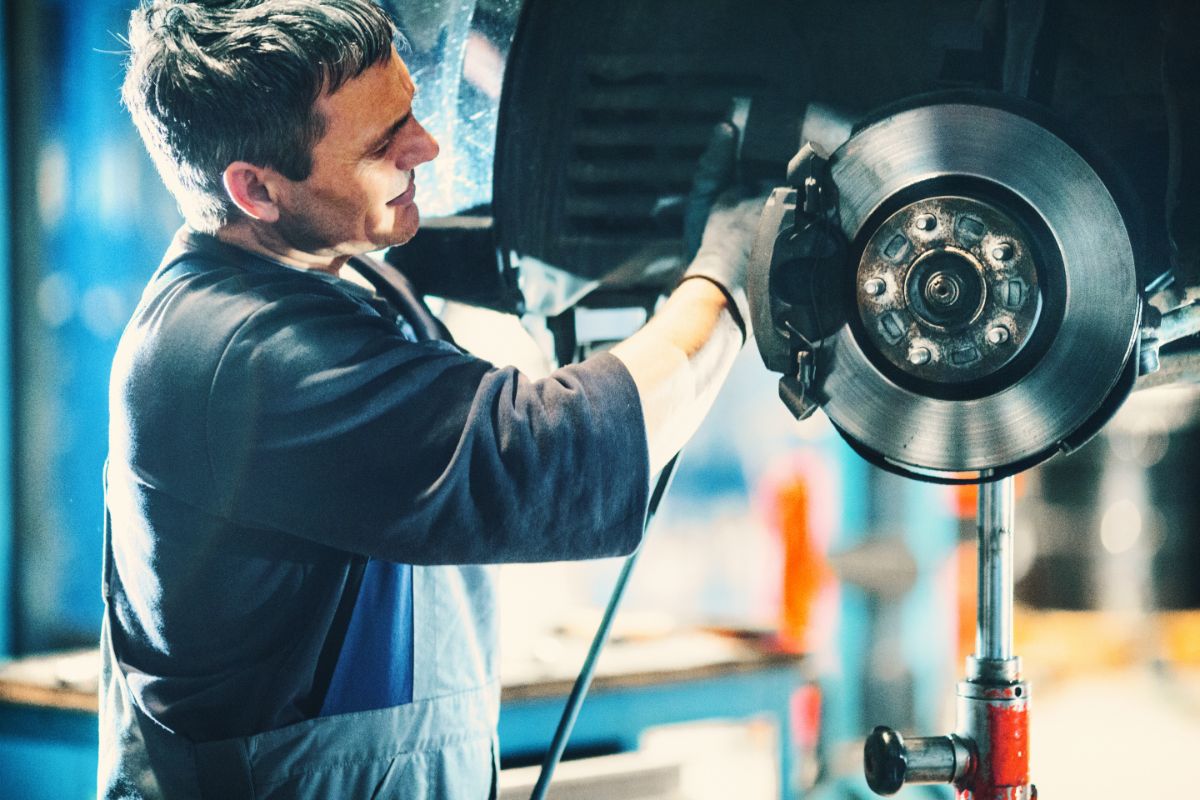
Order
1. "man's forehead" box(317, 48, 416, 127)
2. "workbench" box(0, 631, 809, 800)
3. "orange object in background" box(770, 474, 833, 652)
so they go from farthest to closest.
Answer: "orange object in background" box(770, 474, 833, 652) → "workbench" box(0, 631, 809, 800) → "man's forehead" box(317, 48, 416, 127)

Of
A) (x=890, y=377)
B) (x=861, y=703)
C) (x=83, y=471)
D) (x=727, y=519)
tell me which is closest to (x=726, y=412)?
(x=727, y=519)

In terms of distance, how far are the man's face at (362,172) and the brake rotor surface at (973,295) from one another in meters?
0.34

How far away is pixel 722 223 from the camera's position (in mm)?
841

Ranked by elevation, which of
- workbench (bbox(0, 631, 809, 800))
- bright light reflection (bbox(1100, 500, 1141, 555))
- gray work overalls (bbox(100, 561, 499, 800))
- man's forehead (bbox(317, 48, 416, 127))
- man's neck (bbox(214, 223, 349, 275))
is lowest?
bright light reflection (bbox(1100, 500, 1141, 555))

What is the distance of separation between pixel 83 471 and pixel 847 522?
1.51m

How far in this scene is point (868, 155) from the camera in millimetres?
708

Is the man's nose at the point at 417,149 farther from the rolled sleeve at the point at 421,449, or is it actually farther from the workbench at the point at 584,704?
the workbench at the point at 584,704

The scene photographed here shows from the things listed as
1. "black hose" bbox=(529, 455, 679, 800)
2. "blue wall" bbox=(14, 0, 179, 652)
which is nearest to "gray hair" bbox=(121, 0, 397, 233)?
"black hose" bbox=(529, 455, 679, 800)

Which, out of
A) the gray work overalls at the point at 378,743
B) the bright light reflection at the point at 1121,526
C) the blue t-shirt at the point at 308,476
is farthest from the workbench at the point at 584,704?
the bright light reflection at the point at 1121,526

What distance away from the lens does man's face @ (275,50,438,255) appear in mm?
803

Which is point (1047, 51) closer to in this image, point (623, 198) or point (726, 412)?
point (623, 198)

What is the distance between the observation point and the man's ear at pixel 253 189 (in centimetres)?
80

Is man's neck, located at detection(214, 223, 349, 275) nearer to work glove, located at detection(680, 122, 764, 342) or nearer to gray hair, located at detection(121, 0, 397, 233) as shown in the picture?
gray hair, located at detection(121, 0, 397, 233)

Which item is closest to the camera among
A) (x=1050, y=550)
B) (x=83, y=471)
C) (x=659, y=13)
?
(x=659, y=13)
